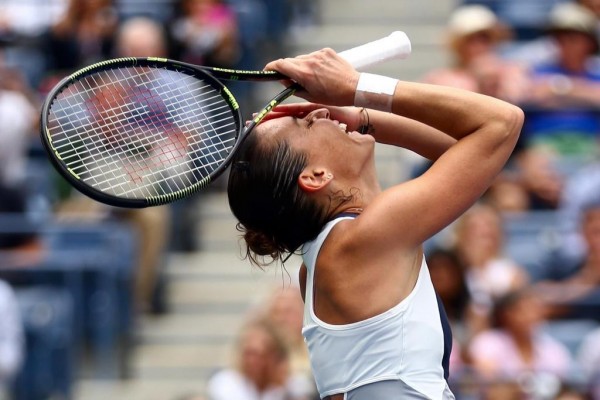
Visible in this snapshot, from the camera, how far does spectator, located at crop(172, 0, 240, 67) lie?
8.73 meters

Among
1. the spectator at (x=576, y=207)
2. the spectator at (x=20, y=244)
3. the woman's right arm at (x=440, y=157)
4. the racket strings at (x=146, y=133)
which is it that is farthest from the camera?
the spectator at (x=20, y=244)

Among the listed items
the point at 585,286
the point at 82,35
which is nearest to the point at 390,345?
the point at 585,286

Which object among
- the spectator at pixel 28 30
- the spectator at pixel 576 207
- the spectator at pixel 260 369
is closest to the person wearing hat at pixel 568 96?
the spectator at pixel 576 207

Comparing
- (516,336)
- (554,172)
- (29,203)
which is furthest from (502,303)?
(29,203)

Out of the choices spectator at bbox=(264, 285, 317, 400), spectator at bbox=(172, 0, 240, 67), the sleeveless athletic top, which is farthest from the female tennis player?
spectator at bbox=(172, 0, 240, 67)

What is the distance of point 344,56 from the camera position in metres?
3.35

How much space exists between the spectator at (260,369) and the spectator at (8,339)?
1.17 metres

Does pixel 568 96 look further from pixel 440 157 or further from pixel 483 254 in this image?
pixel 440 157

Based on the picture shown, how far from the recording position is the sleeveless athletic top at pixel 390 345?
3174 millimetres

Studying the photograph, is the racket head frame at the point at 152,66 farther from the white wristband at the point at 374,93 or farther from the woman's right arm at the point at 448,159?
the woman's right arm at the point at 448,159

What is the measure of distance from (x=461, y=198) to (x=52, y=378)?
14.6 ft

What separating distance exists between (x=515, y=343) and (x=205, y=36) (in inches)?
132

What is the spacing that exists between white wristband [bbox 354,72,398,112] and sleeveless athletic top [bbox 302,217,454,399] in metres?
0.29

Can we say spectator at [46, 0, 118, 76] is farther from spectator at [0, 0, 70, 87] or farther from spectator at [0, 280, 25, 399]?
spectator at [0, 280, 25, 399]
